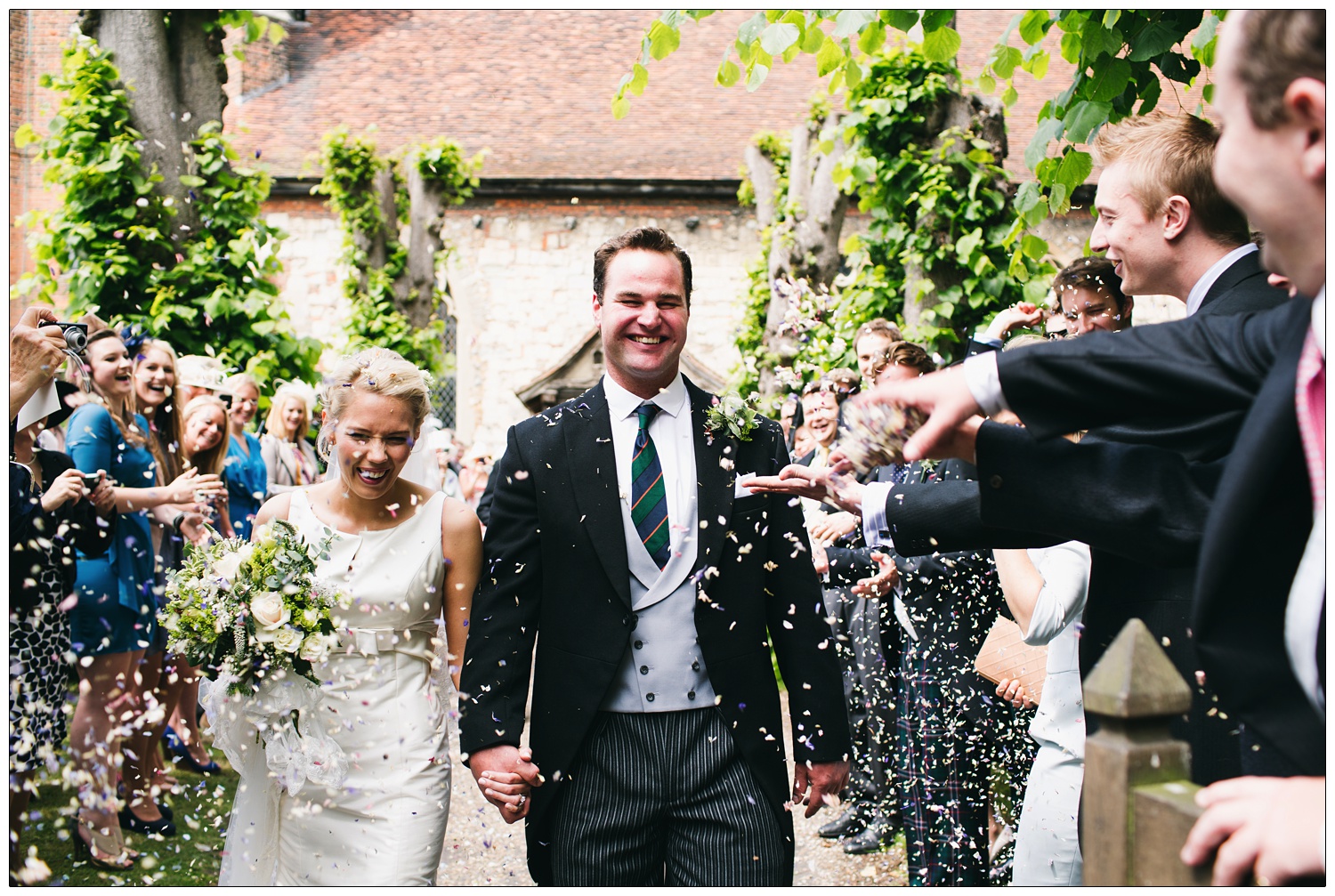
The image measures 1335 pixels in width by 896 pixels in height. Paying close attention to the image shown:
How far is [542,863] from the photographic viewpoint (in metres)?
3.02

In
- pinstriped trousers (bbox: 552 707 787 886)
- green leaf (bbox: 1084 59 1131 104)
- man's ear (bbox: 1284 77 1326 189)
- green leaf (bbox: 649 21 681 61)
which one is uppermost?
green leaf (bbox: 649 21 681 61)

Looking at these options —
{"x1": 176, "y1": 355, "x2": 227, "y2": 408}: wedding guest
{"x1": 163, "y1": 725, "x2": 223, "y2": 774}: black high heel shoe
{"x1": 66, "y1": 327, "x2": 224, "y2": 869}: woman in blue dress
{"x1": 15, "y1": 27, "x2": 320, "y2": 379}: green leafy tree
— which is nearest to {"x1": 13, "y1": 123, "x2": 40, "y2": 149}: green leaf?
{"x1": 15, "y1": 27, "x2": 320, "y2": 379}: green leafy tree

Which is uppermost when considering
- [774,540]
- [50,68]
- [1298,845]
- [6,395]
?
[50,68]

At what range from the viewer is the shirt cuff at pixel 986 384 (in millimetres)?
1812

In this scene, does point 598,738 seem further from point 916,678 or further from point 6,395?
point 6,395

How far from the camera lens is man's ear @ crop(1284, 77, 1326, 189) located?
4.35 feet

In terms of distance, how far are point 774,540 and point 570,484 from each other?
25.3 inches

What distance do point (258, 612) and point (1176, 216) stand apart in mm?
2820

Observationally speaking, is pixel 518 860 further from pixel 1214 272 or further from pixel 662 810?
pixel 1214 272

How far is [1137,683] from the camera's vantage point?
4.89 feet

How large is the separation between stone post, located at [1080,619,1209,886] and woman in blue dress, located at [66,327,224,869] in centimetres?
489

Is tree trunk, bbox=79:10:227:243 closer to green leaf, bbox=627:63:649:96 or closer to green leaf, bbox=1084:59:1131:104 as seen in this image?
green leaf, bbox=627:63:649:96

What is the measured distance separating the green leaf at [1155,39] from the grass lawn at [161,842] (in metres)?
4.50

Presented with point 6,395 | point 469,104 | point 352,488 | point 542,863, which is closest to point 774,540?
point 542,863
